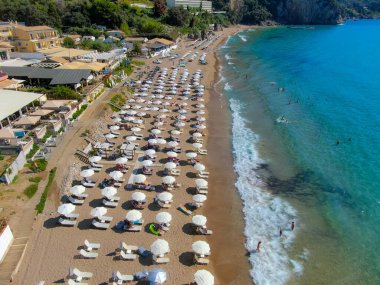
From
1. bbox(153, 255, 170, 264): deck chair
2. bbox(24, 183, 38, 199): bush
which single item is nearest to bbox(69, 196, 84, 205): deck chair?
bbox(24, 183, 38, 199): bush

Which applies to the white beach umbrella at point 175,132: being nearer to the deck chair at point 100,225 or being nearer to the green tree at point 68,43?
the deck chair at point 100,225

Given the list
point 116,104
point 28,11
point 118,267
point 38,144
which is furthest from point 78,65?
point 28,11

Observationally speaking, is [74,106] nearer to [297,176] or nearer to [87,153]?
[87,153]

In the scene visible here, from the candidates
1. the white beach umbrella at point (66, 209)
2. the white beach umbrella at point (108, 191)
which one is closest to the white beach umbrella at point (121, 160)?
the white beach umbrella at point (108, 191)

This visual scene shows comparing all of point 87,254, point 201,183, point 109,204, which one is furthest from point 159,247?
point 201,183

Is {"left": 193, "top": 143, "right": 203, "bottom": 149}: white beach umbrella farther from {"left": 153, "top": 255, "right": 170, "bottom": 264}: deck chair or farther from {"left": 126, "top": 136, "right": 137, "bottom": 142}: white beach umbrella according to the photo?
{"left": 153, "top": 255, "right": 170, "bottom": 264}: deck chair
